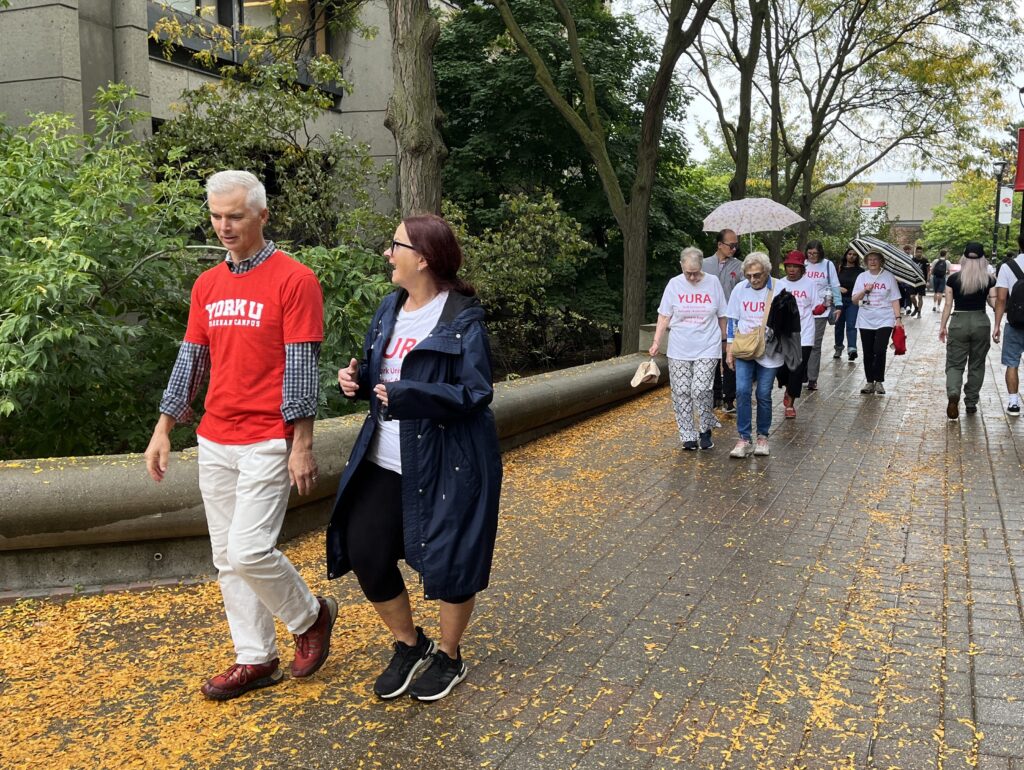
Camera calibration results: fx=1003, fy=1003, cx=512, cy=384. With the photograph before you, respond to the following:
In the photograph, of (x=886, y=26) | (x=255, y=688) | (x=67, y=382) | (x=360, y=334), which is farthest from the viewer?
(x=886, y=26)

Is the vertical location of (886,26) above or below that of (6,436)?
above

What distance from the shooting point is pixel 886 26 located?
25062 millimetres

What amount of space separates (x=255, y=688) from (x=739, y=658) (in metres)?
2.01

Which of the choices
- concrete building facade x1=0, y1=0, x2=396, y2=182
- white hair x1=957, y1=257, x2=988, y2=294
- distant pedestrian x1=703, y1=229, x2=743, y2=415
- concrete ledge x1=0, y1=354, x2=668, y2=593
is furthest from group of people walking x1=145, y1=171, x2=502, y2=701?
white hair x1=957, y1=257, x2=988, y2=294

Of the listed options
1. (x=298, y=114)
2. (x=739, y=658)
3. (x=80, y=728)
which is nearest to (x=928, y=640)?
(x=739, y=658)

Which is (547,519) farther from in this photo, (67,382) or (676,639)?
(67,382)

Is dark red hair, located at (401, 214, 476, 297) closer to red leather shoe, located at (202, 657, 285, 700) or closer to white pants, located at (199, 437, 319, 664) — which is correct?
white pants, located at (199, 437, 319, 664)

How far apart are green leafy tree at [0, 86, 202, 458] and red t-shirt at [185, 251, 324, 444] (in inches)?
79.6

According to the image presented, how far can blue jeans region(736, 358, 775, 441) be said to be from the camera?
8.81 m

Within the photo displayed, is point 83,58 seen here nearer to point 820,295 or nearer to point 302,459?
point 820,295

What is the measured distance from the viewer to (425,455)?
3.62 meters

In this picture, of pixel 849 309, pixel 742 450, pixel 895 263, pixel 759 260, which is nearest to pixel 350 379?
pixel 742 450

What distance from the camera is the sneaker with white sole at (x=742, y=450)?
28.4ft

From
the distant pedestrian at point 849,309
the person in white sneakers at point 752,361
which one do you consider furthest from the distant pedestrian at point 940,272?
the person in white sneakers at point 752,361
